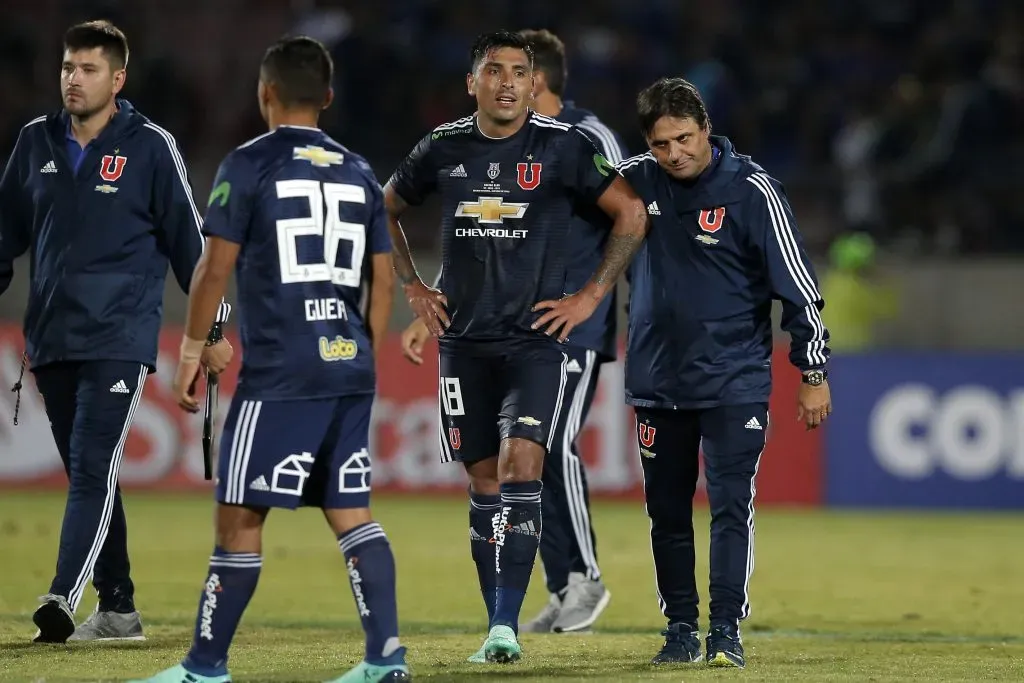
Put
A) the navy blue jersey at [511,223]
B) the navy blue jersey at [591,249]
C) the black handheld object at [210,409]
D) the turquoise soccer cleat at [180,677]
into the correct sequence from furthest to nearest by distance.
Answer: the navy blue jersey at [591,249] < the navy blue jersey at [511,223] < the black handheld object at [210,409] < the turquoise soccer cleat at [180,677]

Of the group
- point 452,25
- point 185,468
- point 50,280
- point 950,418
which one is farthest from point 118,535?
point 452,25

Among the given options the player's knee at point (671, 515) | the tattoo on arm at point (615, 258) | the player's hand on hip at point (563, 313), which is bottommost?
the player's knee at point (671, 515)

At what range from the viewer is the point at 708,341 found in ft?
23.6

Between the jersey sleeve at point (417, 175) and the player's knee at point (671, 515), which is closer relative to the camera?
the player's knee at point (671, 515)

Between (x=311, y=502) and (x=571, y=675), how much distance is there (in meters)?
1.25

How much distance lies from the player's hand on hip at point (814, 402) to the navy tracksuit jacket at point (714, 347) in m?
0.10

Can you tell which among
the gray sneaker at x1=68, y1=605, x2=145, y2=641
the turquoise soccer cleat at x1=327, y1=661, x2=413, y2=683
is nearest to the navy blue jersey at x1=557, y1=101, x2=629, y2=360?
the turquoise soccer cleat at x1=327, y1=661, x2=413, y2=683

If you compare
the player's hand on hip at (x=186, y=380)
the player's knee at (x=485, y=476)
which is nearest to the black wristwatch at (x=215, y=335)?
the player's hand on hip at (x=186, y=380)

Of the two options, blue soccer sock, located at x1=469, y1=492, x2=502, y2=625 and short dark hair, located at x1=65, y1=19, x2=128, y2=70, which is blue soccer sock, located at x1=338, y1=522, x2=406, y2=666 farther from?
short dark hair, located at x1=65, y1=19, x2=128, y2=70

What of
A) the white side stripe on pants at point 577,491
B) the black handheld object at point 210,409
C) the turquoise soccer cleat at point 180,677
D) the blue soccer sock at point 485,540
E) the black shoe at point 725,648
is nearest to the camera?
the turquoise soccer cleat at point 180,677

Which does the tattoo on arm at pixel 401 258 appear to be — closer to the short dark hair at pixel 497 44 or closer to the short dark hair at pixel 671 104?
the short dark hair at pixel 497 44

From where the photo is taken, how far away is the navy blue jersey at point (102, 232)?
Result: 7555mm

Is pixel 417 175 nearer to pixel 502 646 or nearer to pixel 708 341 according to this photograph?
pixel 708 341

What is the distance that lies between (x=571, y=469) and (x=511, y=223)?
197cm
